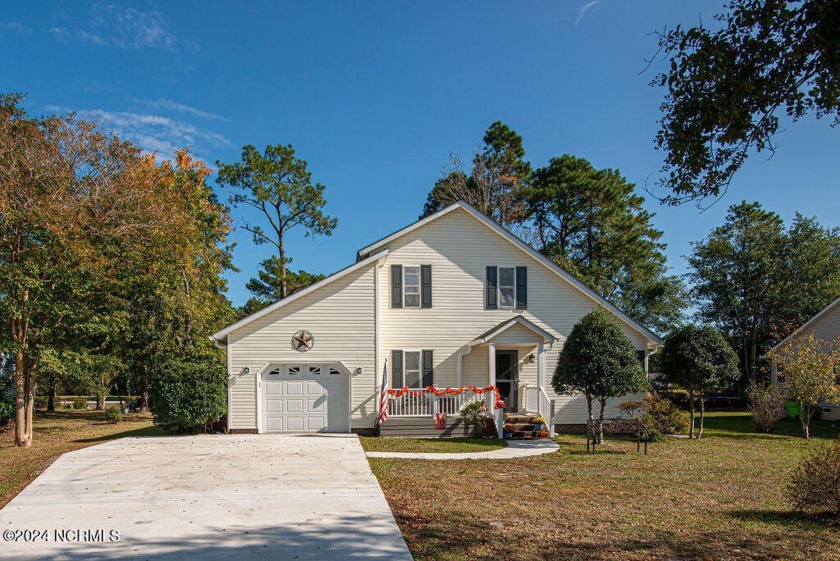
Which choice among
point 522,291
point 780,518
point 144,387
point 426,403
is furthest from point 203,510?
point 144,387

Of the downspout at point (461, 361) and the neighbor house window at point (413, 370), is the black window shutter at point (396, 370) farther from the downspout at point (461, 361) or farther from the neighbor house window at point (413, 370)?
the downspout at point (461, 361)

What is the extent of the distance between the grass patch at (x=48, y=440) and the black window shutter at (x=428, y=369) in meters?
8.60

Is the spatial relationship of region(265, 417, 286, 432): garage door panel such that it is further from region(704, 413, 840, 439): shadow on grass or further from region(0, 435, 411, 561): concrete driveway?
region(704, 413, 840, 439): shadow on grass

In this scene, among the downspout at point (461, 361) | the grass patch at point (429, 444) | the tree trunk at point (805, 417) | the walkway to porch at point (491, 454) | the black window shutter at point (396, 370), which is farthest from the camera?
the downspout at point (461, 361)

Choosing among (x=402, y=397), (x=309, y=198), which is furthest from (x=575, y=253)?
(x=402, y=397)

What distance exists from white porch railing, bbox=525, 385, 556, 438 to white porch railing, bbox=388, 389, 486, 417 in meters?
1.89

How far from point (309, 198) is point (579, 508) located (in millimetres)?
30824

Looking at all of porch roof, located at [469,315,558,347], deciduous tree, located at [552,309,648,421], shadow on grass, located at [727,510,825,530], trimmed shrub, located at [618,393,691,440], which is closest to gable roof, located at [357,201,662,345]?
trimmed shrub, located at [618,393,691,440]

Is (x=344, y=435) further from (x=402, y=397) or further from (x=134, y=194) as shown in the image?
(x=134, y=194)

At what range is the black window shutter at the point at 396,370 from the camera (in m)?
19.1

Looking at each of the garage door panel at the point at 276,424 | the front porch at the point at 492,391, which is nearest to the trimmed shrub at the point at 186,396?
the garage door panel at the point at 276,424

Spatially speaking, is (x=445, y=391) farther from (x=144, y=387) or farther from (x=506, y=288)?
(x=144, y=387)

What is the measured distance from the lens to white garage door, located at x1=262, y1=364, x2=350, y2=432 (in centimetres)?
1817

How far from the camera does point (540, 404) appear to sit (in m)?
19.2
